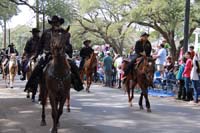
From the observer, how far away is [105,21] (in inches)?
2188

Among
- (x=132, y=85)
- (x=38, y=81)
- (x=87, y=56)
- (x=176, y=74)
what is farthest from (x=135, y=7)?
(x=38, y=81)

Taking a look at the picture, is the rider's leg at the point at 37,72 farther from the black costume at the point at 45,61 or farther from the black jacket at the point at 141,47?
the black jacket at the point at 141,47

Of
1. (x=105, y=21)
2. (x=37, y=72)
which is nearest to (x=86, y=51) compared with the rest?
(x=37, y=72)

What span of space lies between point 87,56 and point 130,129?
38.1 ft

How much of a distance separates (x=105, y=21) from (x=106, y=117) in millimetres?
43046

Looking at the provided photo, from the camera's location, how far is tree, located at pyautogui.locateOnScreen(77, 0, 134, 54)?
47094 millimetres

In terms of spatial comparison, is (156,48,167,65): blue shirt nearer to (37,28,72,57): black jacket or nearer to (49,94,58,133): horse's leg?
(37,28,72,57): black jacket

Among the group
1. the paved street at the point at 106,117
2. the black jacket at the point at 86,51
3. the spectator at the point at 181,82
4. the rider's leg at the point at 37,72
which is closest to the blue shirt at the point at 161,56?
the spectator at the point at 181,82

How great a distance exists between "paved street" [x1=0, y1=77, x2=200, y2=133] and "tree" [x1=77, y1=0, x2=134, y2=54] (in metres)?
27.5

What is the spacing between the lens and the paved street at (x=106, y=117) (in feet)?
36.6

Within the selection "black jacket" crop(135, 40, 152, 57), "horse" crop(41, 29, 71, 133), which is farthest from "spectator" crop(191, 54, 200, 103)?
"horse" crop(41, 29, 71, 133)

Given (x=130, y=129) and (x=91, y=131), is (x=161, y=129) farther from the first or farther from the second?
(x=91, y=131)

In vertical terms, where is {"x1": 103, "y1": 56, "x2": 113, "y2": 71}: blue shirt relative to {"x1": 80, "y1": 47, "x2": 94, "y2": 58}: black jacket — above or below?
below

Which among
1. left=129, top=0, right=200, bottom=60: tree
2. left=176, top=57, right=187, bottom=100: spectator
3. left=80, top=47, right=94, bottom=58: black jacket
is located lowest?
left=176, top=57, right=187, bottom=100: spectator
